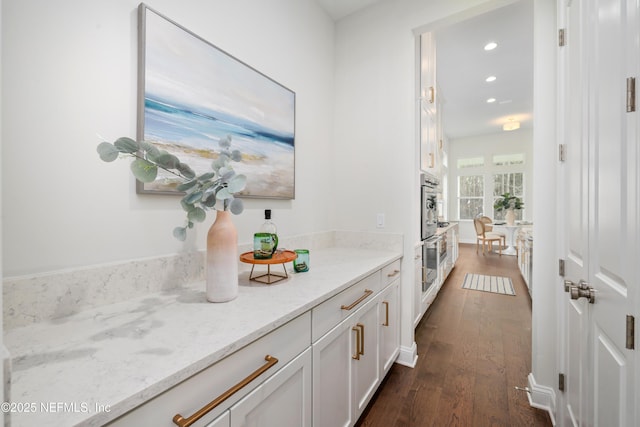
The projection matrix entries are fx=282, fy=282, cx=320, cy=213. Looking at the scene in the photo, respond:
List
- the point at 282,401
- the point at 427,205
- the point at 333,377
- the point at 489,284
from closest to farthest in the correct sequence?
the point at 282,401
the point at 333,377
the point at 427,205
the point at 489,284

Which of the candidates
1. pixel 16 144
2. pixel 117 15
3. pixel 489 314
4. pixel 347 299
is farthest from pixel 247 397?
pixel 489 314

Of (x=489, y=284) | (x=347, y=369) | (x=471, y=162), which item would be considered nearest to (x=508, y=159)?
(x=471, y=162)

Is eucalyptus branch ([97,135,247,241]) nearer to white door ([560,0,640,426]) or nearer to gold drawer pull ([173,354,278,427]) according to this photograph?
gold drawer pull ([173,354,278,427])

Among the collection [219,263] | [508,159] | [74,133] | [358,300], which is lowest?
[358,300]

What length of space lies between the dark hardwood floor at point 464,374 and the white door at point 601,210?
42 centimetres

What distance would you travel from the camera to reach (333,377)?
1203 mm

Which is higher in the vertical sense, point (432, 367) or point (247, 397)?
point (247, 397)

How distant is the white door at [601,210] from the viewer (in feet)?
→ 2.47

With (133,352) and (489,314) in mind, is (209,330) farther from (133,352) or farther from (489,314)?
(489,314)

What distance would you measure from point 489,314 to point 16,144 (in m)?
3.66

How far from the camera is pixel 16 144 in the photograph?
32.9 inches

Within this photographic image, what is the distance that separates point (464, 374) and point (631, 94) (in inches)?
73.6

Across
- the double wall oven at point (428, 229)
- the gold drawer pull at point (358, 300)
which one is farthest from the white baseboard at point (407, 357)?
the gold drawer pull at point (358, 300)

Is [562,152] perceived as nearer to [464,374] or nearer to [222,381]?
[464,374]
